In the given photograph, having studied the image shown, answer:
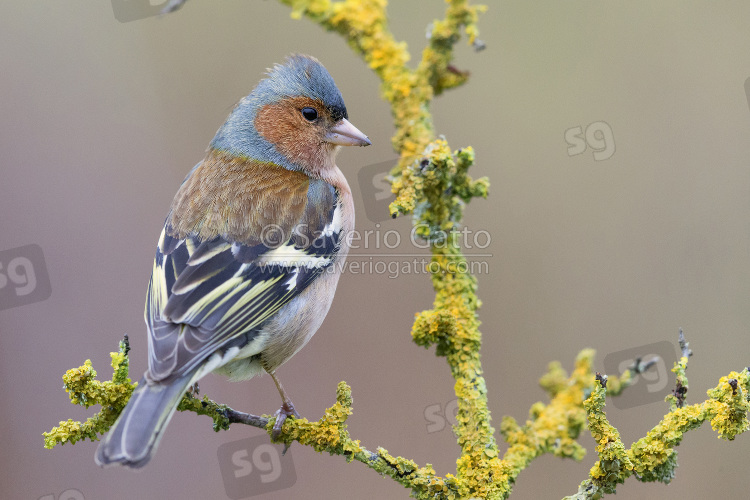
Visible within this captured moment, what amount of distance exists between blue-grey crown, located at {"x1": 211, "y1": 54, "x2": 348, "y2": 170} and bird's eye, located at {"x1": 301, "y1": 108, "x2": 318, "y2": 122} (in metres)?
0.07

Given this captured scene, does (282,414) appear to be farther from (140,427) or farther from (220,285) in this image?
(140,427)

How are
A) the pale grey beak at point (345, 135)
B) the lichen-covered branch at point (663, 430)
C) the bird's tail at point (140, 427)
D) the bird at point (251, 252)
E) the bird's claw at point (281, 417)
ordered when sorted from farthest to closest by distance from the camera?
the pale grey beak at point (345, 135), the bird's claw at point (281, 417), the bird at point (251, 252), the bird's tail at point (140, 427), the lichen-covered branch at point (663, 430)

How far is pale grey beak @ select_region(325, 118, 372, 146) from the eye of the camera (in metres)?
3.45

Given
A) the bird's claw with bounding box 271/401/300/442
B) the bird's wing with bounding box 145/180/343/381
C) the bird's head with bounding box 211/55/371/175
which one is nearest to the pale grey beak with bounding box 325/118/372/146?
the bird's head with bounding box 211/55/371/175

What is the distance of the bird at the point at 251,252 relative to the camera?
2.43 metres

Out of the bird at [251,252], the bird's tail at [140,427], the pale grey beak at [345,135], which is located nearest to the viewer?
the bird's tail at [140,427]

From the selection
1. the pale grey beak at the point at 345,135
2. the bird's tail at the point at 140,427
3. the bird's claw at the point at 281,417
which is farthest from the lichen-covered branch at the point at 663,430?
the pale grey beak at the point at 345,135

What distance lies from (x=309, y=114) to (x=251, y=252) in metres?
0.90

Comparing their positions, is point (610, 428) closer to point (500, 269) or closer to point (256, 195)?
point (256, 195)

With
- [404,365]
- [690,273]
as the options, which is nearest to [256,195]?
[404,365]

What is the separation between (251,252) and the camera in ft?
9.64

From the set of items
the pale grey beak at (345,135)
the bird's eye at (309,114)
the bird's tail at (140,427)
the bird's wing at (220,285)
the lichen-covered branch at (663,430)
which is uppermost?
the bird's eye at (309,114)

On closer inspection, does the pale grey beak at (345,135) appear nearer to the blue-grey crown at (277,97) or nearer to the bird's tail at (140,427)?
the blue-grey crown at (277,97)

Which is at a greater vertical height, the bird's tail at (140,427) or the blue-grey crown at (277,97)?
the blue-grey crown at (277,97)
